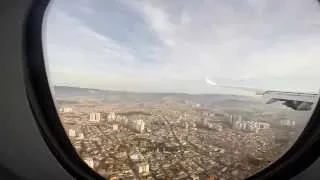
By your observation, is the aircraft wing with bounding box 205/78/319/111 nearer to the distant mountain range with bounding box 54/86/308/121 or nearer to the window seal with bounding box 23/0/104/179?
the distant mountain range with bounding box 54/86/308/121

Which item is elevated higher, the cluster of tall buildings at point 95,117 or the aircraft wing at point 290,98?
the aircraft wing at point 290,98

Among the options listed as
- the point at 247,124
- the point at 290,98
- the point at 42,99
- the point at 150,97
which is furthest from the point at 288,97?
the point at 42,99

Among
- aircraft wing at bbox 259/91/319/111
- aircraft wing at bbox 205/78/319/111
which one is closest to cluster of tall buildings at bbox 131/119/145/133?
aircraft wing at bbox 205/78/319/111

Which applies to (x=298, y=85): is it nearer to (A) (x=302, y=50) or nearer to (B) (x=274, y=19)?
(A) (x=302, y=50)

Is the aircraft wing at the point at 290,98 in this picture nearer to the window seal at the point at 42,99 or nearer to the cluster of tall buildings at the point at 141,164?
the cluster of tall buildings at the point at 141,164

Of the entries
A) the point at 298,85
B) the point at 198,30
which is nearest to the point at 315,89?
the point at 298,85

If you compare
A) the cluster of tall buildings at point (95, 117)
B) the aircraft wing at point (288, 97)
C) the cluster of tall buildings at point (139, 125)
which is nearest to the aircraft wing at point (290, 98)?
the aircraft wing at point (288, 97)

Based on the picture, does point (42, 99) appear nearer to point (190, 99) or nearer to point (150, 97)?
point (150, 97)
